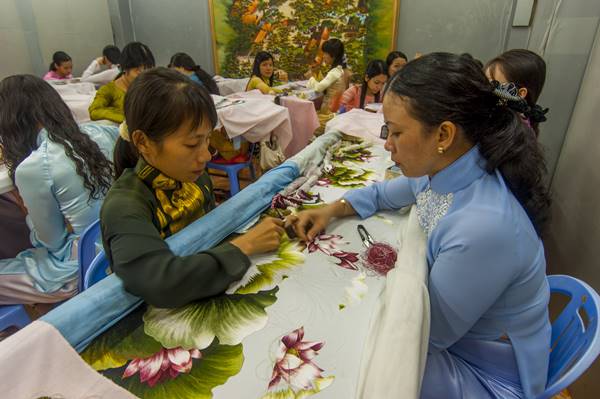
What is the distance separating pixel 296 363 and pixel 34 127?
1.44 meters

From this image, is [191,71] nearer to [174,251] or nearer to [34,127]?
[34,127]

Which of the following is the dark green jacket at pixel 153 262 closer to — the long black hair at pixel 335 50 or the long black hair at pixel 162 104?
the long black hair at pixel 162 104

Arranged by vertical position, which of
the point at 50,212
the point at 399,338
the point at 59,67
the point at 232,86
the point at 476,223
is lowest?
the point at 232,86

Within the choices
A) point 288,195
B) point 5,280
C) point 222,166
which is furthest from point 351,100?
point 5,280

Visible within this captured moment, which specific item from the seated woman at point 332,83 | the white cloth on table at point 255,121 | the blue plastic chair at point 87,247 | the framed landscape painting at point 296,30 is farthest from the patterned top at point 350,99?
the blue plastic chair at point 87,247

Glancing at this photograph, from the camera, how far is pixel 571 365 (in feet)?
2.53

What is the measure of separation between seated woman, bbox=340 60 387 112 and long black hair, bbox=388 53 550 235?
2441 mm

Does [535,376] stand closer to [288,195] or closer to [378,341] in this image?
[378,341]

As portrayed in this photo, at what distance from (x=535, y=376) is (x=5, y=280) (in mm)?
1657

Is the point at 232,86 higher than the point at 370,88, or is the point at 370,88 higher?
the point at 370,88

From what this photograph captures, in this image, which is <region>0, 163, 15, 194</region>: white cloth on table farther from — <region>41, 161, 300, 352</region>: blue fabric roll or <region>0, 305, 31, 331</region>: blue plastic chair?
<region>41, 161, 300, 352</region>: blue fabric roll

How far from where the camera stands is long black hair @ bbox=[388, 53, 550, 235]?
734 mm

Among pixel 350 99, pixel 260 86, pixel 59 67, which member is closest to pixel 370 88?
pixel 350 99

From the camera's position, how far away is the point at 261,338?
69cm
